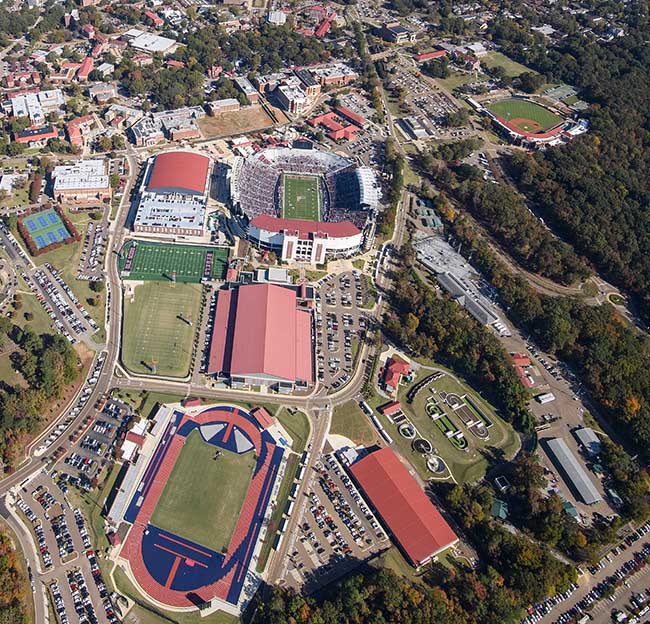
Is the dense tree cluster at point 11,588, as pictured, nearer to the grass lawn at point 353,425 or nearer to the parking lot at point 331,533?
the parking lot at point 331,533

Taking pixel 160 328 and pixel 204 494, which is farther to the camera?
pixel 160 328

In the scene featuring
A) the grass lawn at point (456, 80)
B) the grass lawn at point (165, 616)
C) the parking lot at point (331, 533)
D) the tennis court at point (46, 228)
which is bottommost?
the grass lawn at point (165, 616)

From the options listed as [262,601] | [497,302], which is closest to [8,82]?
[497,302]

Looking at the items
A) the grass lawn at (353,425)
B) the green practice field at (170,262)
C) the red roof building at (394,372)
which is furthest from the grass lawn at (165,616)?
the green practice field at (170,262)

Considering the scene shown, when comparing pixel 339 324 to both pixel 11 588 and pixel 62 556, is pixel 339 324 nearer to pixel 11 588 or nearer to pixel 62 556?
pixel 62 556

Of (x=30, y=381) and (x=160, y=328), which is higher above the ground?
(x=160, y=328)

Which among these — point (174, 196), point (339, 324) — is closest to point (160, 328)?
point (339, 324)
